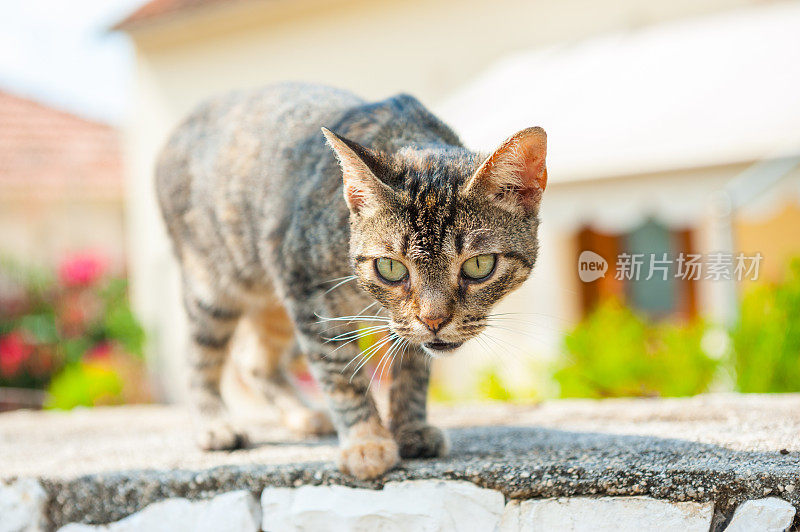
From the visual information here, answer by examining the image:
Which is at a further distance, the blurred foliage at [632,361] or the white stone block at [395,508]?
the blurred foliage at [632,361]

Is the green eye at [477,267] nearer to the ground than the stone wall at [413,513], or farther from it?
farther from it

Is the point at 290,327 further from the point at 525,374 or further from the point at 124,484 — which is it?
the point at 525,374

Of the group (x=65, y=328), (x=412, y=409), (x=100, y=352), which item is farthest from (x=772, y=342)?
(x=65, y=328)

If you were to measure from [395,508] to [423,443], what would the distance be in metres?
0.29

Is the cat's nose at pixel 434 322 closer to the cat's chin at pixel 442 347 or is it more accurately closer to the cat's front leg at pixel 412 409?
the cat's chin at pixel 442 347

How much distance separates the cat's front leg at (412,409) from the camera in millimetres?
2213

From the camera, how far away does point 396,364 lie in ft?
7.68

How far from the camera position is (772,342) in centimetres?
378

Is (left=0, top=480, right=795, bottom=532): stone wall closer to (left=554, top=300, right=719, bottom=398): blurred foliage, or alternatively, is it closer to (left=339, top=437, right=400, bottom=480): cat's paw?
(left=339, top=437, right=400, bottom=480): cat's paw

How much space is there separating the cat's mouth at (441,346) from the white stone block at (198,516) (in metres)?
A: 0.68

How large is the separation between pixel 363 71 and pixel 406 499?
17.8 ft

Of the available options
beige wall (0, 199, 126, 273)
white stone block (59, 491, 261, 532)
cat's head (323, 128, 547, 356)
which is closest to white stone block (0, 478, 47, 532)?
white stone block (59, 491, 261, 532)

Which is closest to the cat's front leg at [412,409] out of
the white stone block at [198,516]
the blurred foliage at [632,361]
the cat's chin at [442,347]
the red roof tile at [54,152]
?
the cat's chin at [442,347]

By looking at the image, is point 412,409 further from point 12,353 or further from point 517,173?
point 12,353
